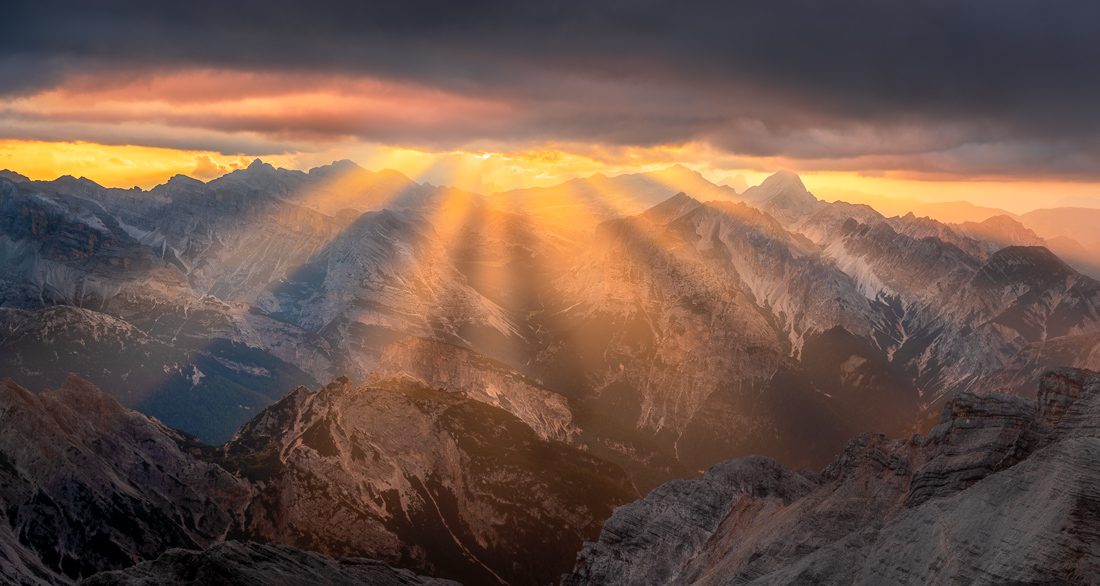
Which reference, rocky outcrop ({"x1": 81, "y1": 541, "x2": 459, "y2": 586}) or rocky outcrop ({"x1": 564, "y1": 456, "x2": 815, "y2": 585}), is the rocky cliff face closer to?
rocky outcrop ({"x1": 564, "y1": 456, "x2": 815, "y2": 585})

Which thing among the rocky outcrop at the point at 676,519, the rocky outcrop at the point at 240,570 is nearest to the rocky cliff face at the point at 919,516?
the rocky outcrop at the point at 676,519

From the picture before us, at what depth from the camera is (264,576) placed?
406 ft

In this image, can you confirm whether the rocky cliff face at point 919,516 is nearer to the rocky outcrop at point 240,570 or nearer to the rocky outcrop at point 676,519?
the rocky outcrop at point 676,519

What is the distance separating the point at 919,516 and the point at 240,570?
247 feet

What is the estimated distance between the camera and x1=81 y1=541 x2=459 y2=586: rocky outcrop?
112438mm

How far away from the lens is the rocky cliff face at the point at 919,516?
9325cm

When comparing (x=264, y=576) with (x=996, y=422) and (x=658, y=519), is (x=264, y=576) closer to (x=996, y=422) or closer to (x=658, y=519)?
(x=658, y=519)

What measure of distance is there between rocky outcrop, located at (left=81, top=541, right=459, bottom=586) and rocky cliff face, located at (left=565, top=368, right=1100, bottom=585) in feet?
158

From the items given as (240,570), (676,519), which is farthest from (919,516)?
(240,570)

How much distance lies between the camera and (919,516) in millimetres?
110562

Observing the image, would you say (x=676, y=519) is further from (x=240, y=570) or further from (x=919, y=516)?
(x=240, y=570)

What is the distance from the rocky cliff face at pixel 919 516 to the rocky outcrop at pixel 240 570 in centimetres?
4801

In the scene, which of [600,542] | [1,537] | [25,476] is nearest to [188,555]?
[1,537]

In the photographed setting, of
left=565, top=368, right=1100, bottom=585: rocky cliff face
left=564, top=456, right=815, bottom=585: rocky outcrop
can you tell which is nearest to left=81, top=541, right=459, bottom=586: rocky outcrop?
left=564, top=456, right=815, bottom=585: rocky outcrop
